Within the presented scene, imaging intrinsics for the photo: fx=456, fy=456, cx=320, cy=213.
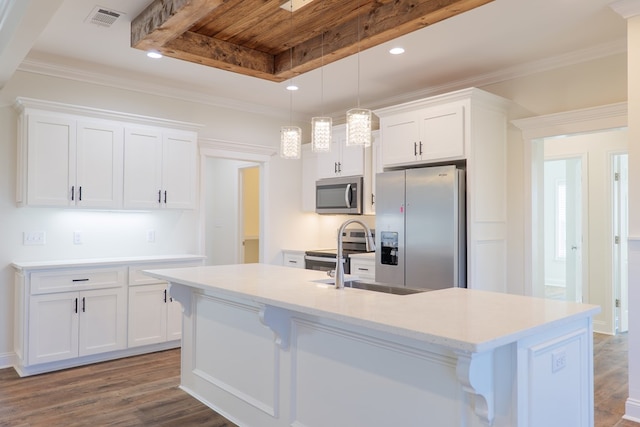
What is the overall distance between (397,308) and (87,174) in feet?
10.9

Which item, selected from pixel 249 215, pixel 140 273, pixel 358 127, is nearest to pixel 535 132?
pixel 358 127

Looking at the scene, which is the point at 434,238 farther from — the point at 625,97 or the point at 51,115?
the point at 51,115

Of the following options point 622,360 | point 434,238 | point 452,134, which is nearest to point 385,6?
point 452,134

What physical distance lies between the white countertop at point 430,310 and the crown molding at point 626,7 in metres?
2.06

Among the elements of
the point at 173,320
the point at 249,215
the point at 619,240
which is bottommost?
the point at 173,320

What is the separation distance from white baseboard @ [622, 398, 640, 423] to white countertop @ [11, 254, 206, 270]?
3687mm

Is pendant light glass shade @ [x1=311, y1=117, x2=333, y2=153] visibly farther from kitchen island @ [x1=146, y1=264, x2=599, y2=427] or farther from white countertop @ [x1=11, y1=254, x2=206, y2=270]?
white countertop @ [x1=11, y1=254, x2=206, y2=270]

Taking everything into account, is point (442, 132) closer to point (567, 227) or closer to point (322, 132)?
point (322, 132)

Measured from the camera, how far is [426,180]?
4.01m

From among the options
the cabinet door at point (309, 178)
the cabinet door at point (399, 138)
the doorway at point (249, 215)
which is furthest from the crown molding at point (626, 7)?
the doorway at point (249, 215)

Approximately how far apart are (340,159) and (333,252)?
3.58ft

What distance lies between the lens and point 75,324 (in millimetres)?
3842

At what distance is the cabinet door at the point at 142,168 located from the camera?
426 centimetres

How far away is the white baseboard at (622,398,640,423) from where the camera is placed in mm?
2857
